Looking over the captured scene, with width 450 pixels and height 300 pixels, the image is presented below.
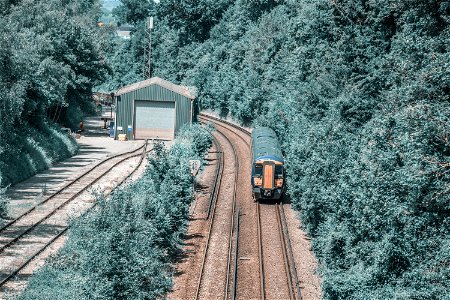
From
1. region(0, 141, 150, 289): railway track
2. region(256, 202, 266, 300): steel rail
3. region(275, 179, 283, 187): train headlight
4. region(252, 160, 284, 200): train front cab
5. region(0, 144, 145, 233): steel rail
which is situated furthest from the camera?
region(275, 179, 283, 187): train headlight

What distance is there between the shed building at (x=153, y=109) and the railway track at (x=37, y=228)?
1659cm

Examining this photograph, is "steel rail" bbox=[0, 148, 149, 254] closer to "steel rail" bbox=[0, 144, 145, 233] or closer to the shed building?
"steel rail" bbox=[0, 144, 145, 233]

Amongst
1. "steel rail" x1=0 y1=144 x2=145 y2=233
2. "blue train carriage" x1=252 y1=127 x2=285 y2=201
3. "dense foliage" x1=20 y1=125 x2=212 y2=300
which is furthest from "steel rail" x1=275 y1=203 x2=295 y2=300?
"steel rail" x1=0 y1=144 x2=145 y2=233

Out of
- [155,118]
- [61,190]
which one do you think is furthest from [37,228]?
[155,118]

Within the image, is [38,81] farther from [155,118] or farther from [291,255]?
[291,255]

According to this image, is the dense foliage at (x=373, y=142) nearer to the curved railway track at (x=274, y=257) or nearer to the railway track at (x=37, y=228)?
the curved railway track at (x=274, y=257)

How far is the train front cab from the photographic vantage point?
1225 inches

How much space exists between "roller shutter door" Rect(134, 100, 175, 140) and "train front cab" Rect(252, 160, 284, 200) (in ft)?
79.5

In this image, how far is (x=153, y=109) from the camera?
54969 millimetres

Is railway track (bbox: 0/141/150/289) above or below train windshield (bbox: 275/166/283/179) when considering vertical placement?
below

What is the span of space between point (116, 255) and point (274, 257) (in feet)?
29.2

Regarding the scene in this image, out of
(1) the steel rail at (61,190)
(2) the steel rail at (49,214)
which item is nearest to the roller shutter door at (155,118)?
(1) the steel rail at (61,190)

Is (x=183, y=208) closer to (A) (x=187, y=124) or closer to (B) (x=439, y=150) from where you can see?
(B) (x=439, y=150)

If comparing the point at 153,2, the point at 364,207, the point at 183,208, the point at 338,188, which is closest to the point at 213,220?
the point at 183,208
